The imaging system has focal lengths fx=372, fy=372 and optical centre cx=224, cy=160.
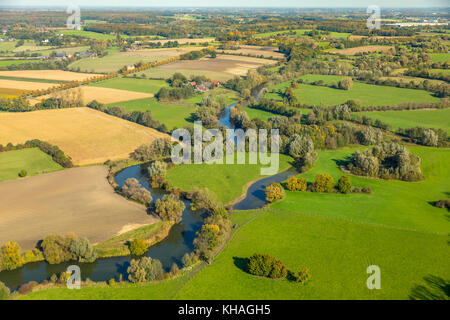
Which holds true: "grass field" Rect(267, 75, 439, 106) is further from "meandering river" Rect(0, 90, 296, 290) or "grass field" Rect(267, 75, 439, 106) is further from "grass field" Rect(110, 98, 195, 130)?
"meandering river" Rect(0, 90, 296, 290)

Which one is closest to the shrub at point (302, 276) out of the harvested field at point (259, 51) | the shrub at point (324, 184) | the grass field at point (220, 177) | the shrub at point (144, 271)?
the shrub at point (144, 271)

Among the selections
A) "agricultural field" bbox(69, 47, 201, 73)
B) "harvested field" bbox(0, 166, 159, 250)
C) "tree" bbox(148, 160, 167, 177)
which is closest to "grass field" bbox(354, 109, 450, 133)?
"tree" bbox(148, 160, 167, 177)

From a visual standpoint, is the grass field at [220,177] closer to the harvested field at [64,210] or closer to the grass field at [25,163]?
the harvested field at [64,210]

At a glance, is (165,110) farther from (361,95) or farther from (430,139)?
(430,139)

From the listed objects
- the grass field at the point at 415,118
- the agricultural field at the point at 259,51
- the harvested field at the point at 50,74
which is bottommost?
the grass field at the point at 415,118

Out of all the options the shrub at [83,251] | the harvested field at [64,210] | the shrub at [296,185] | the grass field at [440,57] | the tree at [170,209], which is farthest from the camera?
the grass field at [440,57]

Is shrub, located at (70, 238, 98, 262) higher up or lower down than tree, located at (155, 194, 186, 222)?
lower down
